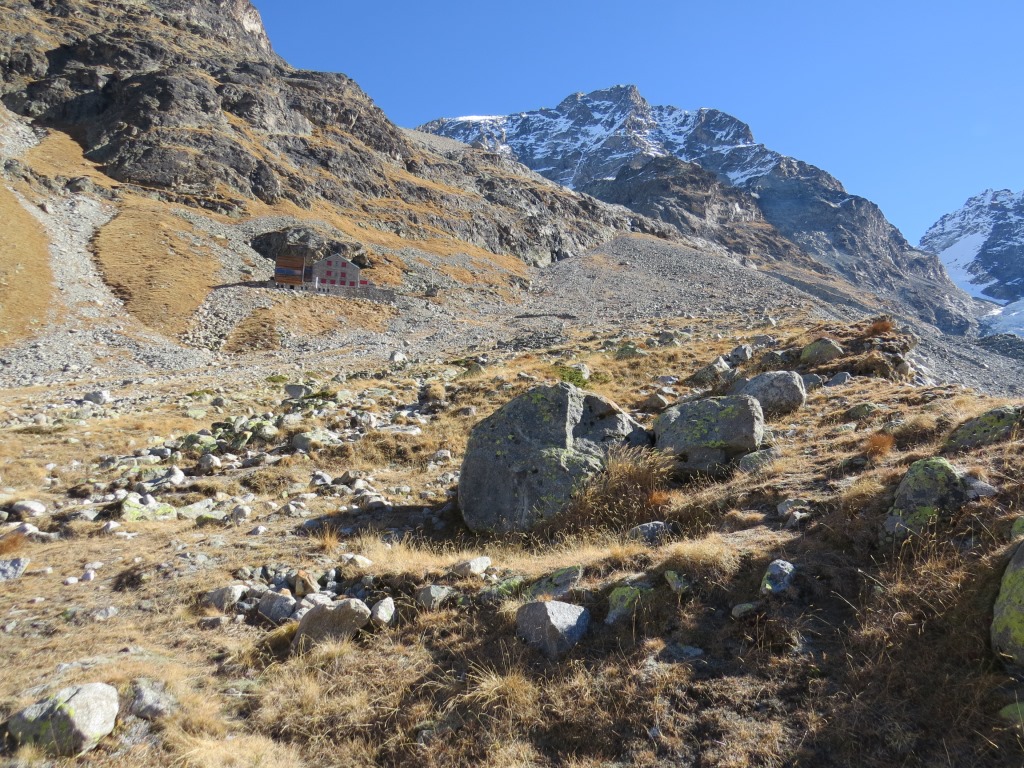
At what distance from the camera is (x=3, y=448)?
460 inches

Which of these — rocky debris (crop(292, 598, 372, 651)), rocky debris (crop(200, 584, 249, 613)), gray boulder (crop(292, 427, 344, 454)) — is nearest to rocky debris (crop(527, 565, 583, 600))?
rocky debris (crop(292, 598, 372, 651))

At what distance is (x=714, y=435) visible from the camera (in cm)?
842

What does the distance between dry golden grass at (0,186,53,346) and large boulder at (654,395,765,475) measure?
1436 inches

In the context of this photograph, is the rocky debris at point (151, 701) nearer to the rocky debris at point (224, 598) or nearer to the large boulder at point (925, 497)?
the rocky debris at point (224, 598)

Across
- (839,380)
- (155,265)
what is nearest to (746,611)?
(839,380)

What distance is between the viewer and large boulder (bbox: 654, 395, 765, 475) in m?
8.28

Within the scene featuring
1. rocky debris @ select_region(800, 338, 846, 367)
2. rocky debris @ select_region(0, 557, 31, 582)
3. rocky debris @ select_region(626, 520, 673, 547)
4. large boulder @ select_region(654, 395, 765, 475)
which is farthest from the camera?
rocky debris @ select_region(800, 338, 846, 367)

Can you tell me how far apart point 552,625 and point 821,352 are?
14082 mm

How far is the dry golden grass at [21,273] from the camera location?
102 feet

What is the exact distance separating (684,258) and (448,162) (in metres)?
63.1

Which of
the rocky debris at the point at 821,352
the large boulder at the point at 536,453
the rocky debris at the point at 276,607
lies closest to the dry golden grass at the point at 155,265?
the large boulder at the point at 536,453

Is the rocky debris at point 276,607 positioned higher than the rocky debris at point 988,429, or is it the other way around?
the rocky debris at point 988,429

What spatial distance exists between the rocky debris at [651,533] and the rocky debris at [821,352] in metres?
10.8

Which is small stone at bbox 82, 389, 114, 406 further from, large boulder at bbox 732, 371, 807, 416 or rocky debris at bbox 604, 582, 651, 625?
large boulder at bbox 732, 371, 807, 416
